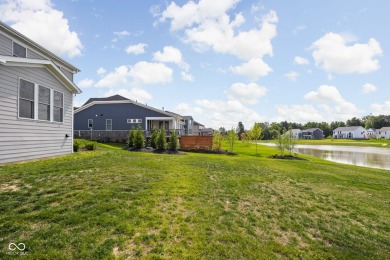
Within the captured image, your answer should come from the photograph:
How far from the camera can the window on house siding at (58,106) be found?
1104 centimetres

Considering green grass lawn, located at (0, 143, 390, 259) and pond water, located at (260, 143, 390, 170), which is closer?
green grass lawn, located at (0, 143, 390, 259)

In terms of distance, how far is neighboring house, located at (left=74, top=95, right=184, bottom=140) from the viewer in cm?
2769

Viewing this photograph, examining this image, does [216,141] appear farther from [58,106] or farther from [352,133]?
[352,133]

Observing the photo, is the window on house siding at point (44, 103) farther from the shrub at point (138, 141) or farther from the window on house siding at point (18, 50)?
the shrub at point (138, 141)

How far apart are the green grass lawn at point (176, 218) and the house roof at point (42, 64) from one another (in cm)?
388

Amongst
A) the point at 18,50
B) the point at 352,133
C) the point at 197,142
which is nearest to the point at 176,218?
the point at 18,50

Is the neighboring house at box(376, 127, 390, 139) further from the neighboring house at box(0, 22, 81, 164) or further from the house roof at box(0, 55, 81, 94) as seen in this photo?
the neighboring house at box(0, 22, 81, 164)

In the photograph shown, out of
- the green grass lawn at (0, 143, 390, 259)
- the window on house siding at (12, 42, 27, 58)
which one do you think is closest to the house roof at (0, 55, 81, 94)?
the window on house siding at (12, 42, 27, 58)

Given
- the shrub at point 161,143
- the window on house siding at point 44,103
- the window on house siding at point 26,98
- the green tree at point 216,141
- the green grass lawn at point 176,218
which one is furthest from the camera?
the green tree at point 216,141

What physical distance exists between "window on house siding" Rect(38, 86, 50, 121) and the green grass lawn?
3077 millimetres

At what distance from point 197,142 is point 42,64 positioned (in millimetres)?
15740

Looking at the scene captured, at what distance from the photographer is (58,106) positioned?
37.1ft

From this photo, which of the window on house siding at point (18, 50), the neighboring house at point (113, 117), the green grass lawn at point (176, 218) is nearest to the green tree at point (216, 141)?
the neighboring house at point (113, 117)

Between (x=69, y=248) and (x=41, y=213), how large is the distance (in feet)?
4.81
